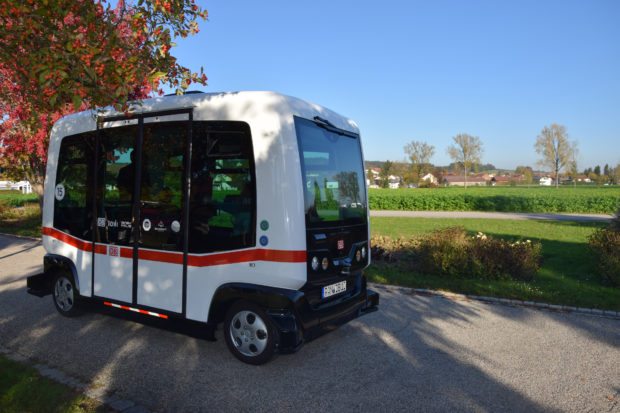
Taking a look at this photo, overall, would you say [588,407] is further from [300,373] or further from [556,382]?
[300,373]

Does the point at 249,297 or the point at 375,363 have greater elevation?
the point at 249,297

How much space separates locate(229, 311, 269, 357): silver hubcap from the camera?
457 centimetres

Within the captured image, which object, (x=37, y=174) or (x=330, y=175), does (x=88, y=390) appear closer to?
(x=330, y=175)

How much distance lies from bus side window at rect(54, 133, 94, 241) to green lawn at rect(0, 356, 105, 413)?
196cm

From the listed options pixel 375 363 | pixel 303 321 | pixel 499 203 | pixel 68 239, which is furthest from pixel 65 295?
pixel 499 203

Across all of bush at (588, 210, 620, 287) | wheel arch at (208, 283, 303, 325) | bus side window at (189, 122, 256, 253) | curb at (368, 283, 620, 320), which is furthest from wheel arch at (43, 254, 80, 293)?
bush at (588, 210, 620, 287)

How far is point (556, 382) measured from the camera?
4262 mm

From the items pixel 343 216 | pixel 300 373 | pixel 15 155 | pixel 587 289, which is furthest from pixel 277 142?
pixel 15 155

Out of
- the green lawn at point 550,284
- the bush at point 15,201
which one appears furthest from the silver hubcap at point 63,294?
the bush at point 15,201

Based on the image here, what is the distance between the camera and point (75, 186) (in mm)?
6023

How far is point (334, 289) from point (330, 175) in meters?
1.24

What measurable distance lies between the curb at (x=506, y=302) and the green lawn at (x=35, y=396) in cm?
526

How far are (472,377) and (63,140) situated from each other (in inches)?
231

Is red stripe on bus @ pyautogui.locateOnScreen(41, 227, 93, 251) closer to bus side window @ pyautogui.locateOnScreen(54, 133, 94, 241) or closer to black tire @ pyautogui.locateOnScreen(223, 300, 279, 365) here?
A: bus side window @ pyautogui.locateOnScreen(54, 133, 94, 241)
